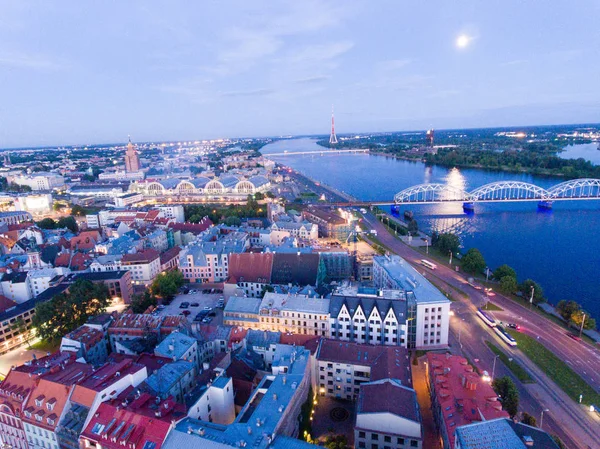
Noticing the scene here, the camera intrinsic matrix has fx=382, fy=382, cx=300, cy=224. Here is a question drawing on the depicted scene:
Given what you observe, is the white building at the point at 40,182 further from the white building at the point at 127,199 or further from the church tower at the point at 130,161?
the white building at the point at 127,199

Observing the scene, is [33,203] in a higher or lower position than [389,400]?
higher

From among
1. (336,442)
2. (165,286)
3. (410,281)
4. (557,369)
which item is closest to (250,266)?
(165,286)

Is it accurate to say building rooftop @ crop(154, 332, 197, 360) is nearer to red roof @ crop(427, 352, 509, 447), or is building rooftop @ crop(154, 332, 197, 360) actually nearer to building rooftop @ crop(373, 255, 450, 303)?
red roof @ crop(427, 352, 509, 447)

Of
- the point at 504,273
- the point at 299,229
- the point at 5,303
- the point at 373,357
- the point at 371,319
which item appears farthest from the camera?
the point at 299,229

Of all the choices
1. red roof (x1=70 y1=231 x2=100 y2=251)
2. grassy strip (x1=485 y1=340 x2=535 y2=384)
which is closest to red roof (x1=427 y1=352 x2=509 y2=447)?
grassy strip (x1=485 y1=340 x2=535 y2=384)

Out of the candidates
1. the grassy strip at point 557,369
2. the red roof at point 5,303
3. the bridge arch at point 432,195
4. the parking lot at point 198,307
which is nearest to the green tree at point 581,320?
the grassy strip at point 557,369

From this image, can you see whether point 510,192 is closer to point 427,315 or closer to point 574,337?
point 574,337

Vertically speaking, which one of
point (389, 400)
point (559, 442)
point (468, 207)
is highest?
point (389, 400)
